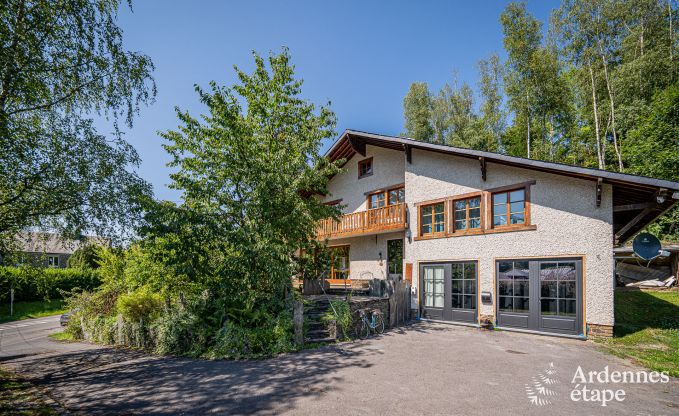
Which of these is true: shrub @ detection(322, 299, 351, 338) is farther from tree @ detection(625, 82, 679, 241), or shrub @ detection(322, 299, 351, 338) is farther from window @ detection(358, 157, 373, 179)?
tree @ detection(625, 82, 679, 241)

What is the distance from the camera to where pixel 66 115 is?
7504mm

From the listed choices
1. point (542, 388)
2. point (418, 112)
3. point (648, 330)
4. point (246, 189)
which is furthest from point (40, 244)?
point (418, 112)

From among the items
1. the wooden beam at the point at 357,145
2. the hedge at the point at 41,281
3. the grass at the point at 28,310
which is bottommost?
the grass at the point at 28,310

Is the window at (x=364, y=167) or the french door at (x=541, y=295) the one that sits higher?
the window at (x=364, y=167)

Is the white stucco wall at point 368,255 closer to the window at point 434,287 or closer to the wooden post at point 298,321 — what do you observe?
the window at point 434,287

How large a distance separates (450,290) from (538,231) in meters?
3.83

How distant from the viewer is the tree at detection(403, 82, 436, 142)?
107ft

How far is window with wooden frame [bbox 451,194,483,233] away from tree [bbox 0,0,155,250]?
35.2ft

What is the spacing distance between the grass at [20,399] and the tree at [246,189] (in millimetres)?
3649

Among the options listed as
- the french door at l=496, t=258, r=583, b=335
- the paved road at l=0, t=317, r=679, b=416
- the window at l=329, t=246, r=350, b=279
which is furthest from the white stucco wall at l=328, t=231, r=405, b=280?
the paved road at l=0, t=317, r=679, b=416

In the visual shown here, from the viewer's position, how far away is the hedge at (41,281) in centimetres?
838

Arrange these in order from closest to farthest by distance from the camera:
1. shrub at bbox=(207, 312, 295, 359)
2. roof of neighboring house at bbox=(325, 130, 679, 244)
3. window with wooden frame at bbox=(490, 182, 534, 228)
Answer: shrub at bbox=(207, 312, 295, 359), roof of neighboring house at bbox=(325, 130, 679, 244), window with wooden frame at bbox=(490, 182, 534, 228)

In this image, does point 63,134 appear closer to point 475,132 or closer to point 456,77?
point 475,132

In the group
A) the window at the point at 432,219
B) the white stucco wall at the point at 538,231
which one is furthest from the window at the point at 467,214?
the window at the point at 432,219
